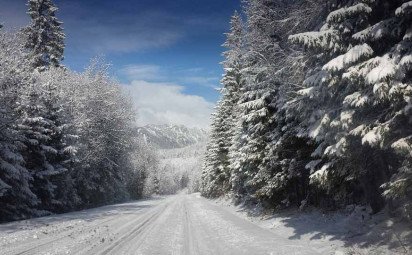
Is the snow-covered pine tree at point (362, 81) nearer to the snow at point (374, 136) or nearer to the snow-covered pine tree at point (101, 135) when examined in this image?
the snow at point (374, 136)

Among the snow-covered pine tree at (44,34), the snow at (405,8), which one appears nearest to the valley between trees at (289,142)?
the snow at (405,8)

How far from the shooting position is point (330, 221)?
45.9 ft

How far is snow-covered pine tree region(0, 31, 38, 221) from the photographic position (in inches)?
867

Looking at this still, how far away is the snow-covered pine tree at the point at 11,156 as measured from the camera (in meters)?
22.0

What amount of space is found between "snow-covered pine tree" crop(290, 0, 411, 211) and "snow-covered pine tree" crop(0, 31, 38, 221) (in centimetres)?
1859

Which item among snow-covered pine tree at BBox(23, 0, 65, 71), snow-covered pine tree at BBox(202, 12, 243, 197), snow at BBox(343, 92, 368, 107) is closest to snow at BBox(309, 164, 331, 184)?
snow at BBox(343, 92, 368, 107)

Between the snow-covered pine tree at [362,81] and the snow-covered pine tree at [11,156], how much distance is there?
1859cm

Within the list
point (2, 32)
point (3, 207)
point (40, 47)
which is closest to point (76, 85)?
point (40, 47)

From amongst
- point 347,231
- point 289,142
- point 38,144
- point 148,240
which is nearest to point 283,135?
point 289,142

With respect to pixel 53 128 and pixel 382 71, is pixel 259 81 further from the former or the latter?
pixel 53 128

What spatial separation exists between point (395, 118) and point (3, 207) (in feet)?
75.5

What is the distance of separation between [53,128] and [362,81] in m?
26.5

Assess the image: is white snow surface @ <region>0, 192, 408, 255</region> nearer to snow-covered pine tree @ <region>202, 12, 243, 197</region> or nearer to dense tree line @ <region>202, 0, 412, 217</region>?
dense tree line @ <region>202, 0, 412, 217</region>

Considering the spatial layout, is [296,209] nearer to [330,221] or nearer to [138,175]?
[330,221]
